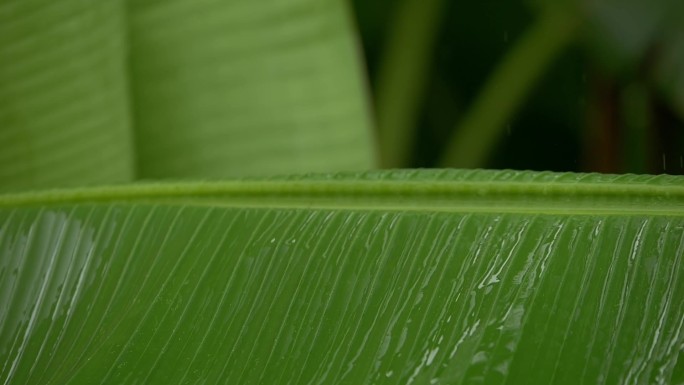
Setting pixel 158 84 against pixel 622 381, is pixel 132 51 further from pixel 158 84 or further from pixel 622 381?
pixel 622 381

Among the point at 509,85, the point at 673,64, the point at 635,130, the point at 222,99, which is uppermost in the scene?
the point at 222,99

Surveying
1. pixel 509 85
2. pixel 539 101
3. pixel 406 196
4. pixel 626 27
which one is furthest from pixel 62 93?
pixel 539 101

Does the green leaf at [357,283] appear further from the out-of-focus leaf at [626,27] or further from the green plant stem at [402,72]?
the green plant stem at [402,72]

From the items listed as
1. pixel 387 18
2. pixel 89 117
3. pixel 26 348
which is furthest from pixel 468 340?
pixel 387 18

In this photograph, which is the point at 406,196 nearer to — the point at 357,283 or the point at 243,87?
the point at 357,283

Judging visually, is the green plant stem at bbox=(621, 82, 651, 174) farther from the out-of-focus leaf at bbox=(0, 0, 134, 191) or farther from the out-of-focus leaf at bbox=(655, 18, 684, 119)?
the out-of-focus leaf at bbox=(0, 0, 134, 191)

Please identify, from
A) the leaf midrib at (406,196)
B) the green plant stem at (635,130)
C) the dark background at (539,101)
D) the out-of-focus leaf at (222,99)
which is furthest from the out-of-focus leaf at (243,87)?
the green plant stem at (635,130)
